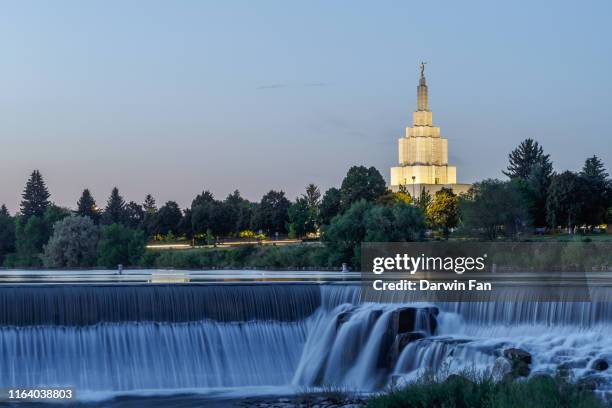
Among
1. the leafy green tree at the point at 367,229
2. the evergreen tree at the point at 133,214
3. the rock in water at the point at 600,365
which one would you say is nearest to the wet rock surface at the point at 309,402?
Result: the rock in water at the point at 600,365

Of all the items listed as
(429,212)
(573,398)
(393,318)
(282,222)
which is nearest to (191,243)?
(282,222)

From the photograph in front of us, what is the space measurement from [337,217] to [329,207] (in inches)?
1063

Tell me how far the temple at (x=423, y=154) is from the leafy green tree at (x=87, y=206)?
50.8 meters

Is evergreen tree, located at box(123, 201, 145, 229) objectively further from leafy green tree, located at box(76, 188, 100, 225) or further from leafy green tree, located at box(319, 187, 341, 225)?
leafy green tree, located at box(319, 187, 341, 225)

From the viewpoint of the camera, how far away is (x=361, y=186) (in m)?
94.1

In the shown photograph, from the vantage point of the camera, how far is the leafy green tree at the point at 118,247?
7804cm

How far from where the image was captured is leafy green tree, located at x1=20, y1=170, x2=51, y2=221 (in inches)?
5118

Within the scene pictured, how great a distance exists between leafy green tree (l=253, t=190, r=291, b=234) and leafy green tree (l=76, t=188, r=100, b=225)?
28943 mm

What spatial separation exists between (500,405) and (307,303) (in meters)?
19.6

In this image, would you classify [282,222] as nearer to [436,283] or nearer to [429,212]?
[429,212]

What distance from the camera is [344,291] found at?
3725 centimetres

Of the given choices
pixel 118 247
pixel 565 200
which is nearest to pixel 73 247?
pixel 118 247

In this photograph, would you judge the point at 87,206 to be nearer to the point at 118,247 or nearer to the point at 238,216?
the point at 238,216

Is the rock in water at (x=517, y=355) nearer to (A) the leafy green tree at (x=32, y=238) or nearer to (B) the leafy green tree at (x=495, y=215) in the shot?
(B) the leafy green tree at (x=495, y=215)
